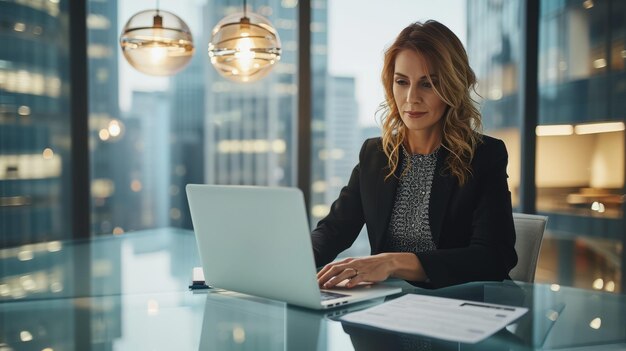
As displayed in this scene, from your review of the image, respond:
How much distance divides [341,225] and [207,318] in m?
0.84

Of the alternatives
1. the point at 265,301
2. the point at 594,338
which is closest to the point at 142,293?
the point at 265,301

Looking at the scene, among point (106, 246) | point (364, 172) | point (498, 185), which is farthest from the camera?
point (106, 246)

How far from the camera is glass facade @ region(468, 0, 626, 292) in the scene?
342cm

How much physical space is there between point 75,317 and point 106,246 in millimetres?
1281

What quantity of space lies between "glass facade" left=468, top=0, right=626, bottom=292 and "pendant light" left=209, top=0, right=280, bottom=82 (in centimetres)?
193

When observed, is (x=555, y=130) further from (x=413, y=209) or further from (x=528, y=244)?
(x=413, y=209)

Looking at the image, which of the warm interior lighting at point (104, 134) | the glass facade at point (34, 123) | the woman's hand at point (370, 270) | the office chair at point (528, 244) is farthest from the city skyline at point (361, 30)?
the woman's hand at point (370, 270)

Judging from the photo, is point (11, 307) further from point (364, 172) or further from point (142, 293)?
point (364, 172)

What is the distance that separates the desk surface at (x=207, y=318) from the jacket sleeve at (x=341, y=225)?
1.31 feet

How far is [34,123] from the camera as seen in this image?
3.51 meters

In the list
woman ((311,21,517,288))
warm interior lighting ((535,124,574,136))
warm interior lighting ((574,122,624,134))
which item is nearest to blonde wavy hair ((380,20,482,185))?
woman ((311,21,517,288))

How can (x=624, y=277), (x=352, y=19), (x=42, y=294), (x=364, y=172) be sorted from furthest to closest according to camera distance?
1. (x=352, y=19)
2. (x=624, y=277)
3. (x=364, y=172)
4. (x=42, y=294)

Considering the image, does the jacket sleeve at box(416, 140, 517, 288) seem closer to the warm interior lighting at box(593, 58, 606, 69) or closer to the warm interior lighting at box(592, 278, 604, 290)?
the warm interior lighting at box(593, 58, 606, 69)

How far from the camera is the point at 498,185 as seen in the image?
1.84 metres
